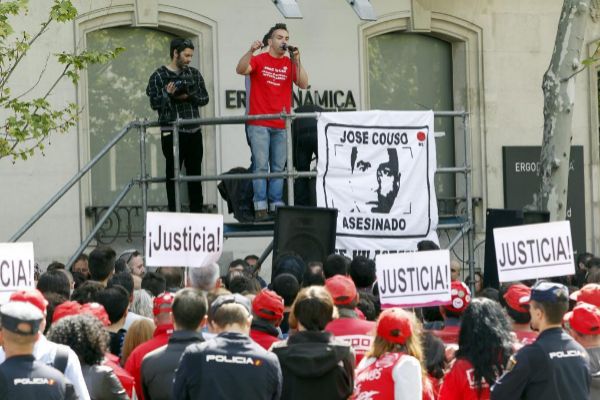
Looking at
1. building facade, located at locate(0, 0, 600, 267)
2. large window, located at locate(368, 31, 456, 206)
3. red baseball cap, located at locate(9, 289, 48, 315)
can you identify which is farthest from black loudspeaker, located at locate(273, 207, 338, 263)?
large window, located at locate(368, 31, 456, 206)

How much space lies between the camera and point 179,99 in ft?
47.6

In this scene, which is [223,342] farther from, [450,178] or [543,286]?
[450,178]

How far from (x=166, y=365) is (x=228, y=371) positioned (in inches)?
28.1

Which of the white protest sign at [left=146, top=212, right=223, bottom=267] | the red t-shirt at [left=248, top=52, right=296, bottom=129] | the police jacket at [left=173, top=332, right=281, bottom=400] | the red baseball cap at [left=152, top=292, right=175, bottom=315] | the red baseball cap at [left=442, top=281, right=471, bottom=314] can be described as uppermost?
the red t-shirt at [left=248, top=52, right=296, bottom=129]

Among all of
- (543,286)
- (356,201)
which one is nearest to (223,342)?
(543,286)

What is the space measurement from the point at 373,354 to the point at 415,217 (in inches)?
252

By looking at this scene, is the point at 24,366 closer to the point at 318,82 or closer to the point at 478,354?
the point at 478,354

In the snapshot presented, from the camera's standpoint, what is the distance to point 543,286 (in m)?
7.79

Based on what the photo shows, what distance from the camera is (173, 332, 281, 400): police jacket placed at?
733 cm

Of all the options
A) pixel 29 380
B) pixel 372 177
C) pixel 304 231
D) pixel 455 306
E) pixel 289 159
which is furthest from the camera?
pixel 372 177

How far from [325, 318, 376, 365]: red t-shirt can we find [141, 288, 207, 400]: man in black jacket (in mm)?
988

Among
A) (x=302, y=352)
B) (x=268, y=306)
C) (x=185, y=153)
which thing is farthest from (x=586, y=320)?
(x=185, y=153)

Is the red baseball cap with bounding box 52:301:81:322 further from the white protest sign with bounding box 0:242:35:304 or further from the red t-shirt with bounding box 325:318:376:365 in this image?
the red t-shirt with bounding box 325:318:376:365

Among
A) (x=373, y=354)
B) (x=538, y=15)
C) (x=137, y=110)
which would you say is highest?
(x=538, y=15)
